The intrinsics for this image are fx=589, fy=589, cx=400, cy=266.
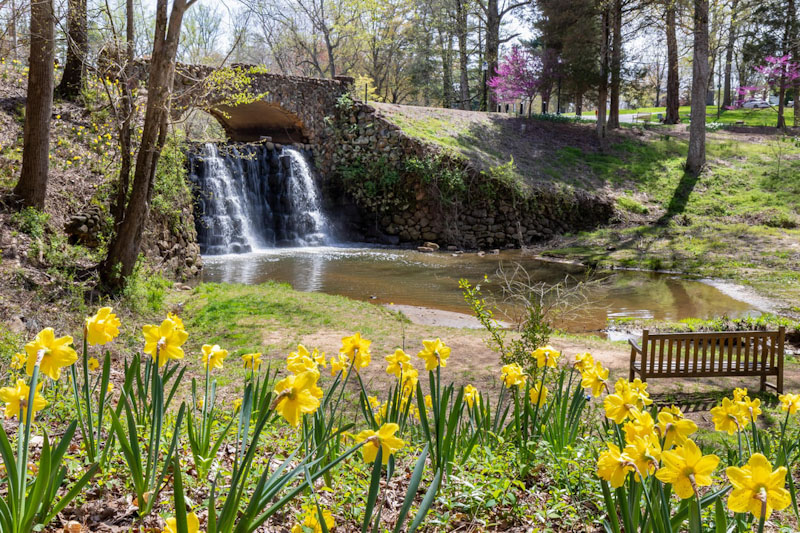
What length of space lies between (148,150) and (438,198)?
33.8ft

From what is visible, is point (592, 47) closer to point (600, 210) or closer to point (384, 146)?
point (600, 210)

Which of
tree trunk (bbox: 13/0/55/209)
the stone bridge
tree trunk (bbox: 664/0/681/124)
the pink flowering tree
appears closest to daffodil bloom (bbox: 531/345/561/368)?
tree trunk (bbox: 13/0/55/209)

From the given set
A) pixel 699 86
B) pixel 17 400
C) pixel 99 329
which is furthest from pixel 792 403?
pixel 699 86

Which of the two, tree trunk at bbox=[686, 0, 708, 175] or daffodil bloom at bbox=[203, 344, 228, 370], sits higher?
tree trunk at bbox=[686, 0, 708, 175]

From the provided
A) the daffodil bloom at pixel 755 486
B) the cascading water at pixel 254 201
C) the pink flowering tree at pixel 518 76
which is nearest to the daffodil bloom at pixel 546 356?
the daffodil bloom at pixel 755 486

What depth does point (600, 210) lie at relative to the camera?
1731 centimetres

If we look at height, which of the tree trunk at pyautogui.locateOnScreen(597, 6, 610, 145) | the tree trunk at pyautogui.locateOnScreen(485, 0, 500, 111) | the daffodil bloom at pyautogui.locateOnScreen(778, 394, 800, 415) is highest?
the tree trunk at pyautogui.locateOnScreen(485, 0, 500, 111)

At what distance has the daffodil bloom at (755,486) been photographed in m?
1.12

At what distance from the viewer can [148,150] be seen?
7.00 meters

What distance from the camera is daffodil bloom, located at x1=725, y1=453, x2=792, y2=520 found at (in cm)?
112

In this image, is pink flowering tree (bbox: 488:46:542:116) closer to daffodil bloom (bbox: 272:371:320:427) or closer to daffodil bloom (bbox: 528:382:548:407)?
daffodil bloom (bbox: 528:382:548:407)

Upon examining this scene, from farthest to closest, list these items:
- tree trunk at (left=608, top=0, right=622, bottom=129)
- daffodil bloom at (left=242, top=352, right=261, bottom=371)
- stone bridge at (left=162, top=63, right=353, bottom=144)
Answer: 1. tree trunk at (left=608, top=0, right=622, bottom=129)
2. stone bridge at (left=162, top=63, right=353, bottom=144)
3. daffodil bloom at (left=242, top=352, right=261, bottom=371)

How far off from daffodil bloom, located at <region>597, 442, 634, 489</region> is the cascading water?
45.2ft

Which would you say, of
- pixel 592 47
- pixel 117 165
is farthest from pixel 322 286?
pixel 592 47
